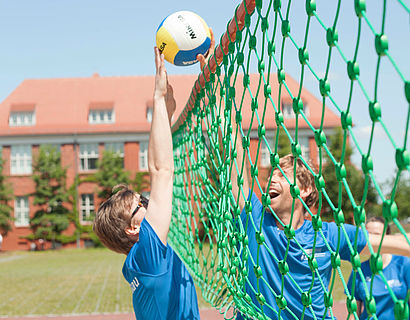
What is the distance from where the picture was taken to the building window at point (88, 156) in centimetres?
3650

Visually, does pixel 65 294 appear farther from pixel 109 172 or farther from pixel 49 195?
pixel 49 195

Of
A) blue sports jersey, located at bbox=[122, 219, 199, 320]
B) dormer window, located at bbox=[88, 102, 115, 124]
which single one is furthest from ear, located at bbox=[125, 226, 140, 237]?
dormer window, located at bbox=[88, 102, 115, 124]

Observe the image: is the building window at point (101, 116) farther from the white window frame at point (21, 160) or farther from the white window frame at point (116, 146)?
the white window frame at point (21, 160)

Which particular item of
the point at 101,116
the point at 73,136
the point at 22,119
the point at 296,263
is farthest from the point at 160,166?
the point at 22,119

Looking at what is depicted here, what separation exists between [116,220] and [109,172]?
107 ft

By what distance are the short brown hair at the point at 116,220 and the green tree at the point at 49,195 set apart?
32679 mm

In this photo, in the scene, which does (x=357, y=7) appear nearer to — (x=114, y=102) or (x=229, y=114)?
(x=229, y=114)

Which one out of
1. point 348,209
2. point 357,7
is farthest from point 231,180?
point 348,209

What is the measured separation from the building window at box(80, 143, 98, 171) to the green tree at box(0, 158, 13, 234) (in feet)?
15.9

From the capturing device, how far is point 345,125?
58.7 inches

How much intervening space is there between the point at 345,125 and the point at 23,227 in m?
36.3

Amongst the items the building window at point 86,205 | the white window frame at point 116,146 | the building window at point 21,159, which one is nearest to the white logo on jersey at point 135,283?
the building window at point 86,205

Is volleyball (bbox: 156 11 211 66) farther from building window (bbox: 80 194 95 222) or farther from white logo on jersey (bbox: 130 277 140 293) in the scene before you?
building window (bbox: 80 194 95 222)

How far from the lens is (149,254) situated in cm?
216
